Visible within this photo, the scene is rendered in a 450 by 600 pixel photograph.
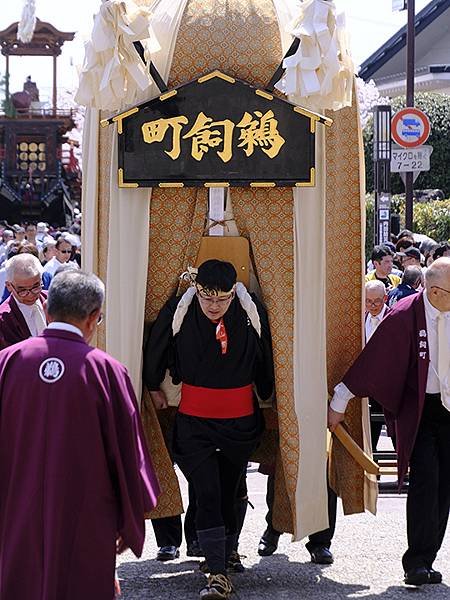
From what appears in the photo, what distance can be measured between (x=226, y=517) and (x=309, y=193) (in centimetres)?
193

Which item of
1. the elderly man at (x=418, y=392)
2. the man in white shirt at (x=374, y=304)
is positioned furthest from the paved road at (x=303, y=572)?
the man in white shirt at (x=374, y=304)

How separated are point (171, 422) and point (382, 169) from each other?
1130 cm

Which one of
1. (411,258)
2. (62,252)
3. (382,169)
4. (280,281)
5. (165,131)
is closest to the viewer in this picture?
(165,131)

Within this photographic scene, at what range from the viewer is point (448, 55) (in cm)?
4309

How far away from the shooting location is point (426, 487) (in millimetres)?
6984

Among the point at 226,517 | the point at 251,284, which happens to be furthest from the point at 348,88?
the point at 226,517

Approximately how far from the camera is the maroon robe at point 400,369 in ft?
22.9

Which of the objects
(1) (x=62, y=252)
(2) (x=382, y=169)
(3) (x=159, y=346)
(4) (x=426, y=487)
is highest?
(2) (x=382, y=169)

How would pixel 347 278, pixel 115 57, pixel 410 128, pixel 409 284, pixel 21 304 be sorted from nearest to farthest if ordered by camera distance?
pixel 115 57 → pixel 347 278 → pixel 21 304 → pixel 409 284 → pixel 410 128

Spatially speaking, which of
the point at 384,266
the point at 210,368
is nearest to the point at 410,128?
the point at 384,266

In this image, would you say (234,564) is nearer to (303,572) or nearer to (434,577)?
(303,572)

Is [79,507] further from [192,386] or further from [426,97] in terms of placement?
[426,97]

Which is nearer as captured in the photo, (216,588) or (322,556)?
(216,588)

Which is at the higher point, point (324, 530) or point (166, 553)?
point (324, 530)
